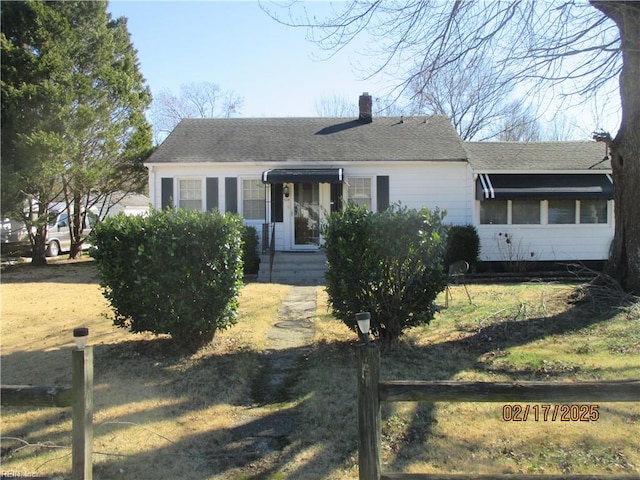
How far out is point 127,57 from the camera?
19.0 meters

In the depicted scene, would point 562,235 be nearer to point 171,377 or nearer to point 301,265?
point 301,265

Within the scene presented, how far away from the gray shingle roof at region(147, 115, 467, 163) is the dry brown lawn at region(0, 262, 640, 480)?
7.91m

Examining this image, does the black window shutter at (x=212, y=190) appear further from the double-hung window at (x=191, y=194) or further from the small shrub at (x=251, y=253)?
the small shrub at (x=251, y=253)

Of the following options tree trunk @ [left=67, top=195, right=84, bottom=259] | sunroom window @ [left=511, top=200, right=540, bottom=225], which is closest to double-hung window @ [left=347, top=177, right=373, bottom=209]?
sunroom window @ [left=511, top=200, right=540, bottom=225]

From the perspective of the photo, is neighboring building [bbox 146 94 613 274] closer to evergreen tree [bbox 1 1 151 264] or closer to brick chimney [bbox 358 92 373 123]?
evergreen tree [bbox 1 1 151 264]

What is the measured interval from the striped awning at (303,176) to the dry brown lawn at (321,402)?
648 centimetres

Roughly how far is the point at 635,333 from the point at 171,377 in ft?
18.3

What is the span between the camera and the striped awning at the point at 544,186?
14.8 m

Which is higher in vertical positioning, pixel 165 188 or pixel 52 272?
pixel 165 188

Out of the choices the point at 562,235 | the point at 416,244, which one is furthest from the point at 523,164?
the point at 416,244

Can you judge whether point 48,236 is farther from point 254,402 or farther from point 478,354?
point 478,354

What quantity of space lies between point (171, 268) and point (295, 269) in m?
7.93
